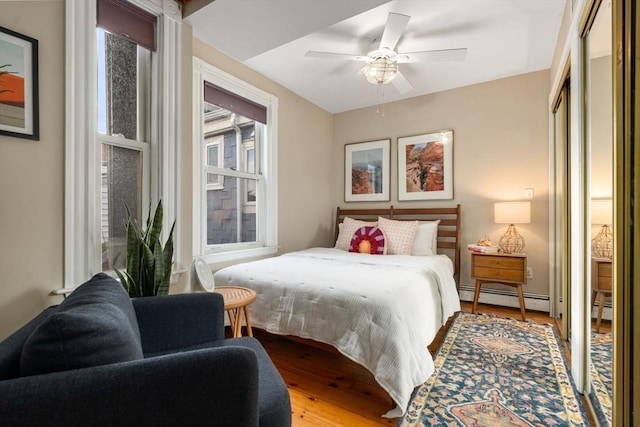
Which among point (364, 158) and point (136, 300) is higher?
point (364, 158)

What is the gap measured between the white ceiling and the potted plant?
1545 millimetres

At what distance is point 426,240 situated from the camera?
3.47 meters

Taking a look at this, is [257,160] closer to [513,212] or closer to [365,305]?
[365,305]

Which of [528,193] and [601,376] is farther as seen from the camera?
[528,193]

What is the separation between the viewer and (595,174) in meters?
1.52

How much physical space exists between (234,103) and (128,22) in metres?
1.25

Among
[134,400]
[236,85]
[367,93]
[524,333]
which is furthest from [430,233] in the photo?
[134,400]

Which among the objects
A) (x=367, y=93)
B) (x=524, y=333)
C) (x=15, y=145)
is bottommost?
(x=524, y=333)

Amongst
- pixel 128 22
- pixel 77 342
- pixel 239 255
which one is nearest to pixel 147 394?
pixel 77 342

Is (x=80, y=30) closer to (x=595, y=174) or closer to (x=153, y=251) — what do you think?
(x=153, y=251)

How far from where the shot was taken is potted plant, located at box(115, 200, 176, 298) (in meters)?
1.66

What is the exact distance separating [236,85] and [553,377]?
3.58m

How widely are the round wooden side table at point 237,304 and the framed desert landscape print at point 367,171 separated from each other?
268 centimetres

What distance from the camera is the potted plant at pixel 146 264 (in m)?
1.66
